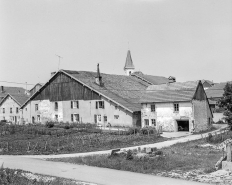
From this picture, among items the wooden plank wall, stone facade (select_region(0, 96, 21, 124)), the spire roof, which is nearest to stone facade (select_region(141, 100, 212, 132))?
the wooden plank wall

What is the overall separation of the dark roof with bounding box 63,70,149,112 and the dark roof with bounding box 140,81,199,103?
2.59 m

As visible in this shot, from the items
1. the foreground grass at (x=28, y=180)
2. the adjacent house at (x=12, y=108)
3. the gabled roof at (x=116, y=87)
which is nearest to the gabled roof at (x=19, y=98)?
the adjacent house at (x=12, y=108)

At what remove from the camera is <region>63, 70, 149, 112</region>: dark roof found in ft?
143

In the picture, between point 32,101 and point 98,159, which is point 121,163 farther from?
point 32,101

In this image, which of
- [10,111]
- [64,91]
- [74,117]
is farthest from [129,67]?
[74,117]

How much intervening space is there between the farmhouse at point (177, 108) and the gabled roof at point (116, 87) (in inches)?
96.3

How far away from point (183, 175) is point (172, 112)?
980 inches

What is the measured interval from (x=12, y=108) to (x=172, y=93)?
35300 millimetres

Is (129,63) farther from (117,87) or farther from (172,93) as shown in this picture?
(172,93)

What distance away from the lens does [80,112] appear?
47.7m

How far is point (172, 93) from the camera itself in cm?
4006

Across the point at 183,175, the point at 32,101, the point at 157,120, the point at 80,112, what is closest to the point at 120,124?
the point at 157,120

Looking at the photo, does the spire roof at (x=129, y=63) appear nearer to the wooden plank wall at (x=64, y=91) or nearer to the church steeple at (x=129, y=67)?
the church steeple at (x=129, y=67)

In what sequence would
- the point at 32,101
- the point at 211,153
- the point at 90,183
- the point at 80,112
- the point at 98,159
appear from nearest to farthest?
the point at 90,183, the point at 98,159, the point at 211,153, the point at 80,112, the point at 32,101
